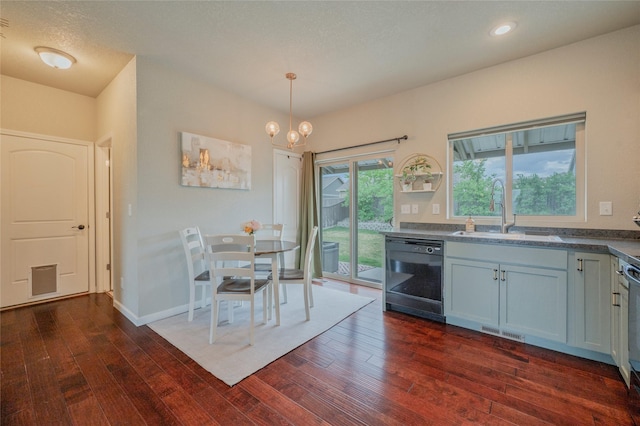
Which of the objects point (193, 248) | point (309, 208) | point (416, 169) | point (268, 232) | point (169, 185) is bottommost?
point (193, 248)

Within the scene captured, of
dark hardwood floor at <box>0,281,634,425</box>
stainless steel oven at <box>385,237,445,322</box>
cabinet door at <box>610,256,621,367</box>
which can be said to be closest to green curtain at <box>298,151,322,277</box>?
stainless steel oven at <box>385,237,445,322</box>

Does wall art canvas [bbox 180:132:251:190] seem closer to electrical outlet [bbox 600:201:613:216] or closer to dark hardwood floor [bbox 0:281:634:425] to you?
Result: dark hardwood floor [bbox 0:281:634:425]

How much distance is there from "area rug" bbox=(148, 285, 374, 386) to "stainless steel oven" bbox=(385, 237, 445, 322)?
509mm

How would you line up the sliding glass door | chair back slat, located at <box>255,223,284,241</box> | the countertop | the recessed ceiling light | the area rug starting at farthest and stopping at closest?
the sliding glass door < chair back slat, located at <box>255,223,284,241</box> < the recessed ceiling light < the area rug < the countertop

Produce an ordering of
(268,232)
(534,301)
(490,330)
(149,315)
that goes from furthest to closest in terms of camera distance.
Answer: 1. (268,232)
2. (149,315)
3. (490,330)
4. (534,301)

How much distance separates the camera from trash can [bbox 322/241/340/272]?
457 cm

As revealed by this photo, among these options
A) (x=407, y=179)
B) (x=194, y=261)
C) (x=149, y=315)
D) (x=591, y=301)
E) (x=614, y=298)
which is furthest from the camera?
(x=407, y=179)

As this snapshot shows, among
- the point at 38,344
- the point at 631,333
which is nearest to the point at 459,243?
the point at 631,333

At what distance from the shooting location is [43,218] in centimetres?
340

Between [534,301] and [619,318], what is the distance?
1.60 ft

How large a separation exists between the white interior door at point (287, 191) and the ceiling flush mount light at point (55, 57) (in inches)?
96.8

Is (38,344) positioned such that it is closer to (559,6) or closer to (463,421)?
(463,421)

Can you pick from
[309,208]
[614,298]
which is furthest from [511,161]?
[309,208]

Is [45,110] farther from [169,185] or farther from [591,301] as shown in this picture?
[591,301]
